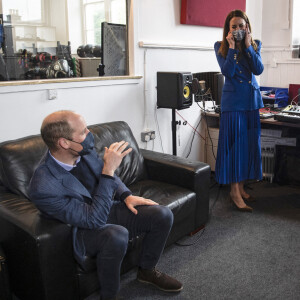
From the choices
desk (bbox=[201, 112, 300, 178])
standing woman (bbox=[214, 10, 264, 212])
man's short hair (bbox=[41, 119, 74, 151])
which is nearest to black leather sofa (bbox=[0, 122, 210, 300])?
man's short hair (bbox=[41, 119, 74, 151])

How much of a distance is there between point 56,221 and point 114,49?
191 centimetres

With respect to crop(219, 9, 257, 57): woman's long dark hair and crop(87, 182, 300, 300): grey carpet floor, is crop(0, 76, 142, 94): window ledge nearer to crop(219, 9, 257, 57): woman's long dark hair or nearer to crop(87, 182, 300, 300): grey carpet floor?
crop(219, 9, 257, 57): woman's long dark hair

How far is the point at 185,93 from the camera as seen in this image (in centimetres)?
323

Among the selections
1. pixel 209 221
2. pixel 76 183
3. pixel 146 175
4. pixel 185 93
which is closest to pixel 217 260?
pixel 209 221

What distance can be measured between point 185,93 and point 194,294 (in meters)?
1.75

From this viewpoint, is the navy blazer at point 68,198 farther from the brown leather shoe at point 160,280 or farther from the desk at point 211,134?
the desk at point 211,134

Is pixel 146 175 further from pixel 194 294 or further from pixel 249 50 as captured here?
pixel 249 50

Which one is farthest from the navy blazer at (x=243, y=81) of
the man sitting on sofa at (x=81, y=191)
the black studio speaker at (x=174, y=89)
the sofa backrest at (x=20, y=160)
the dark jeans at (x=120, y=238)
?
the man sitting on sofa at (x=81, y=191)

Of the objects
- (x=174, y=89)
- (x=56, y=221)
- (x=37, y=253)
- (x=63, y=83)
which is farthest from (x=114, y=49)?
(x=37, y=253)

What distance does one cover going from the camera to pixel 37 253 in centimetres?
168

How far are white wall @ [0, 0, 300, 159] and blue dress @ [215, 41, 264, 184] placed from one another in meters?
0.62

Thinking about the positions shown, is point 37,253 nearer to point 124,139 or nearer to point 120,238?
point 120,238

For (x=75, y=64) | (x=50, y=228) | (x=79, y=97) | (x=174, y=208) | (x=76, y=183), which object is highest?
(x=75, y=64)

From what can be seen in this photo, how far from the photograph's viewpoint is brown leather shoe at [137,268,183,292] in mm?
2070
